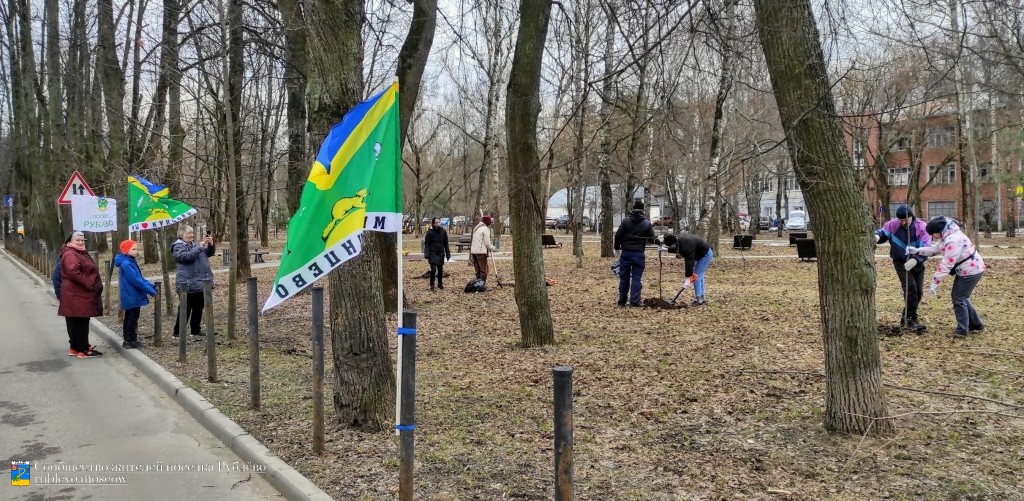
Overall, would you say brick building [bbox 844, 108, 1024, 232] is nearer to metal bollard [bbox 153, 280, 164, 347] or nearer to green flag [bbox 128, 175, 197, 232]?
green flag [bbox 128, 175, 197, 232]

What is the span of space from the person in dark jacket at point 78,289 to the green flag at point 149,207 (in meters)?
1.24

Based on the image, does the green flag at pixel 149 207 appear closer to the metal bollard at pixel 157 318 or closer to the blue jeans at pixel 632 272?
the metal bollard at pixel 157 318

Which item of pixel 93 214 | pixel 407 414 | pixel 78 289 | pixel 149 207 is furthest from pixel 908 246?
pixel 93 214

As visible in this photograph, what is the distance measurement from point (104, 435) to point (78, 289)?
424cm

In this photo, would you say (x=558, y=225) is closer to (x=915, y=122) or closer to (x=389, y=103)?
(x=915, y=122)

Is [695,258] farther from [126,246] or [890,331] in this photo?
[126,246]

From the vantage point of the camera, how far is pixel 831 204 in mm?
4957

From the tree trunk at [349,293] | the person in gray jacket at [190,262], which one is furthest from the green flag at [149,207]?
the tree trunk at [349,293]

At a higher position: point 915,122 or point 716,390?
point 915,122

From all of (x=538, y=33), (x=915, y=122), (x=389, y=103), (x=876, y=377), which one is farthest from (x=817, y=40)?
(x=915, y=122)

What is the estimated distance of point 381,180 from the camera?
4742 mm

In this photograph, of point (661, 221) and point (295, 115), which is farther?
point (661, 221)

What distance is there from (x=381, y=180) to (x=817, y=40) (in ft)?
10.7

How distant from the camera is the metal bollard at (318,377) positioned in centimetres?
523
